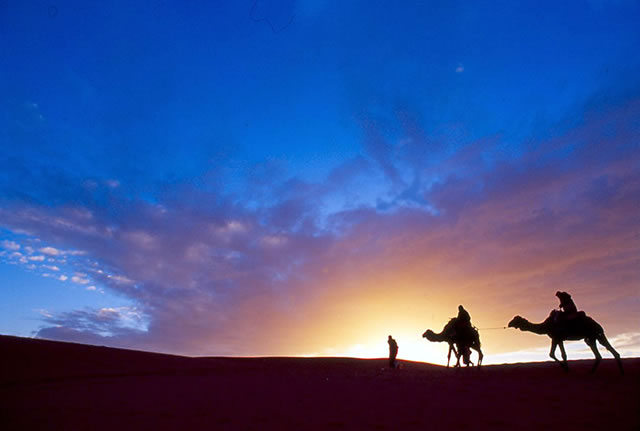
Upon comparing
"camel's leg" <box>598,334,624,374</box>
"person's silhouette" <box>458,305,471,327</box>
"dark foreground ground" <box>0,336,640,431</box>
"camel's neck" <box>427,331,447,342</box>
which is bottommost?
"dark foreground ground" <box>0,336,640,431</box>

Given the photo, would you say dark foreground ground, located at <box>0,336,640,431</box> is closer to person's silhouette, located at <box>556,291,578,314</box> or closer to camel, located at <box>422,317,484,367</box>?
person's silhouette, located at <box>556,291,578,314</box>

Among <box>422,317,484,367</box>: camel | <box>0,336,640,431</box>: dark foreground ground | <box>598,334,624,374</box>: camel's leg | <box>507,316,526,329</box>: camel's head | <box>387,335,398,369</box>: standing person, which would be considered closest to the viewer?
<box>0,336,640,431</box>: dark foreground ground

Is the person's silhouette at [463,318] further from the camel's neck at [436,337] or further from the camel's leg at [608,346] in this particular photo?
the camel's leg at [608,346]

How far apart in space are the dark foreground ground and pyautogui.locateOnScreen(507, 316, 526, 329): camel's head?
3.38 meters

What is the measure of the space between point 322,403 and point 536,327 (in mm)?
10351

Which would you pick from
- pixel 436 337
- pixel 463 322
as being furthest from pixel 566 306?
pixel 436 337

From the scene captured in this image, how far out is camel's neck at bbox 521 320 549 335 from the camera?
16.5 meters

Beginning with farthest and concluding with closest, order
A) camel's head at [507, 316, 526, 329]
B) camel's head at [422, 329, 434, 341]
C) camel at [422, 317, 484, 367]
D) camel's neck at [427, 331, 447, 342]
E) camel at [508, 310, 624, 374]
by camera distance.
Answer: camel's head at [422, 329, 434, 341] → camel's neck at [427, 331, 447, 342] → camel at [422, 317, 484, 367] → camel's head at [507, 316, 526, 329] → camel at [508, 310, 624, 374]

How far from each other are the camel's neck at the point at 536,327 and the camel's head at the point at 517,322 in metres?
0.08

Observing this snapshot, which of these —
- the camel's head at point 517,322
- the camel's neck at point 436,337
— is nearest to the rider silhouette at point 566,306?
the camel's head at point 517,322

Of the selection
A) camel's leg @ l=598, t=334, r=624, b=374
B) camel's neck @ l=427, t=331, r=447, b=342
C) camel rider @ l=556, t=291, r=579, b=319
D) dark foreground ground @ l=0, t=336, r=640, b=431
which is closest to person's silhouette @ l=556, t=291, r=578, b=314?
camel rider @ l=556, t=291, r=579, b=319

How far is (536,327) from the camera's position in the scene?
1722cm

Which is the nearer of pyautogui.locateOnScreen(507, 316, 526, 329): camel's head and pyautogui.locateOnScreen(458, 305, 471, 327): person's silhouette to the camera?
pyautogui.locateOnScreen(507, 316, 526, 329): camel's head

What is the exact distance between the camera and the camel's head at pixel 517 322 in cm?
1785
